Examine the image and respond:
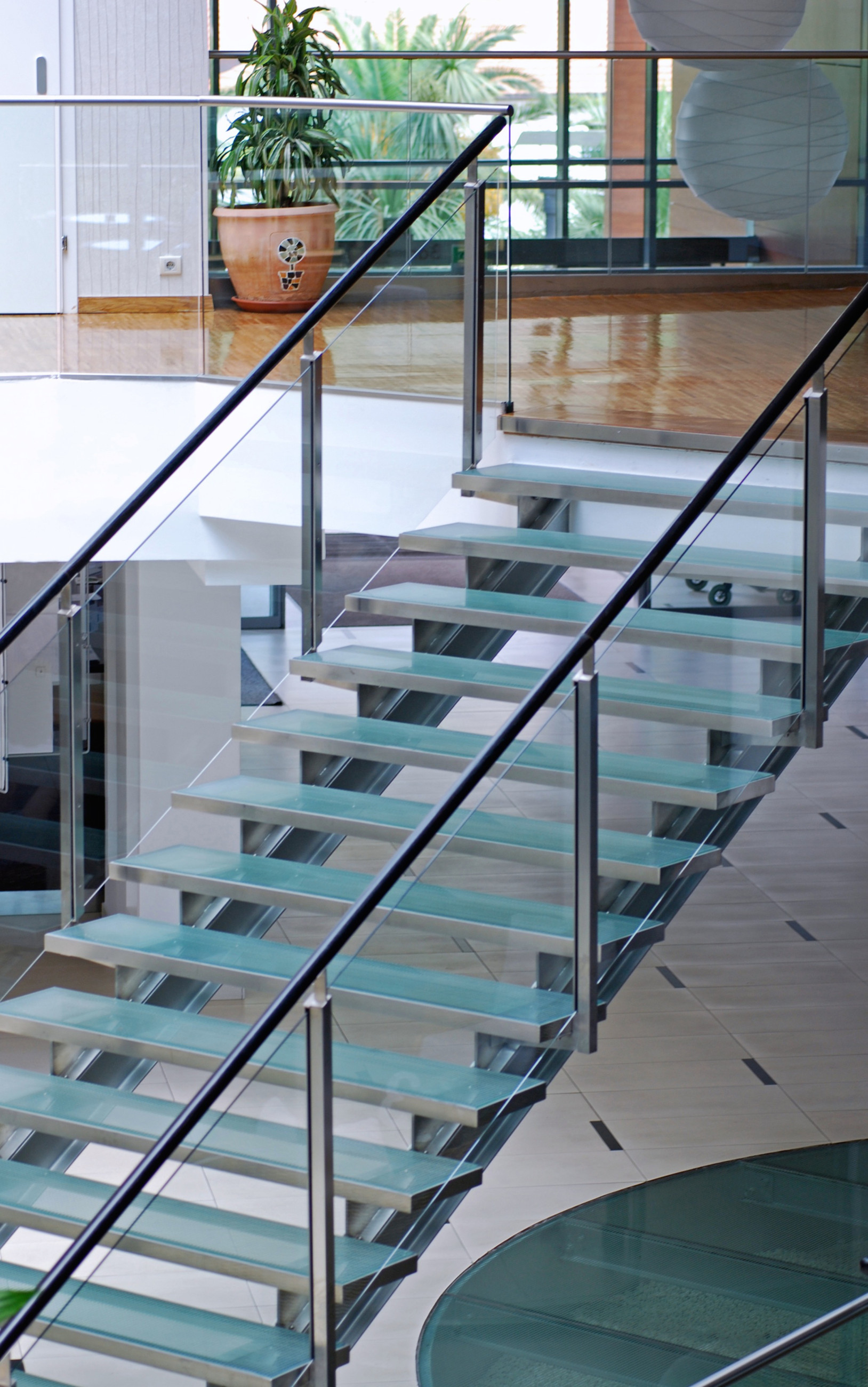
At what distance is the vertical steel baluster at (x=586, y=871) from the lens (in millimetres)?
3826

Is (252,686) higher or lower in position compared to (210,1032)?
lower

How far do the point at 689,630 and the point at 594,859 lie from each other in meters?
0.70

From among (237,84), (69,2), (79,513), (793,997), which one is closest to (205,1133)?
(79,513)

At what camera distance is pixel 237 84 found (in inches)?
326

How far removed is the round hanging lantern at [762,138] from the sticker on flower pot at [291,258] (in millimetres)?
2181

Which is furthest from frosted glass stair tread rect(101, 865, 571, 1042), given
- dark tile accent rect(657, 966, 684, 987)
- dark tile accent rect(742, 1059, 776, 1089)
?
dark tile accent rect(657, 966, 684, 987)

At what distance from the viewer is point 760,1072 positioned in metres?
7.77

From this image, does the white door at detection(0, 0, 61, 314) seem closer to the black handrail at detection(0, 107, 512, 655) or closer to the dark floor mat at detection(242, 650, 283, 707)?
the black handrail at detection(0, 107, 512, 655)

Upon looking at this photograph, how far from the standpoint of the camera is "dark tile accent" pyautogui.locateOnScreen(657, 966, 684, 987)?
8.83m

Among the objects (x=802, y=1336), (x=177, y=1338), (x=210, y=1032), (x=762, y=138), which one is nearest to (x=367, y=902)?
(x=210, y=1032)

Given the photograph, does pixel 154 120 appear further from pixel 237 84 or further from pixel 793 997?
pixel 793 997

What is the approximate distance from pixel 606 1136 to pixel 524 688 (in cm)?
311

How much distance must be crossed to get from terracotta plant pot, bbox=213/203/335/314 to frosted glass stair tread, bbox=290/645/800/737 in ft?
6.69

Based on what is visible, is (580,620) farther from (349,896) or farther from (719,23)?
(719,23)
